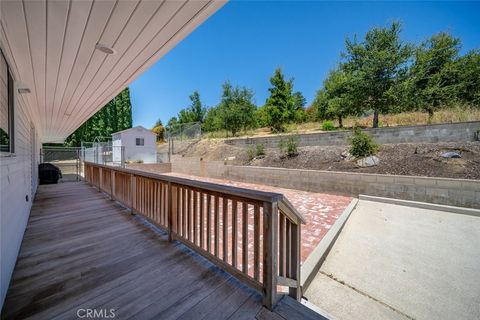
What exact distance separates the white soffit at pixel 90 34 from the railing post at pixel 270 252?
5.53 ft

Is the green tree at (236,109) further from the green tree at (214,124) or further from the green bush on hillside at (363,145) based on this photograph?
the green bush on hillside at (363,145)

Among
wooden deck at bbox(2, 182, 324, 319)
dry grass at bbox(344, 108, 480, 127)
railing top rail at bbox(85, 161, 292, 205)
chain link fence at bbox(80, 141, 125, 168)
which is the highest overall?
dry grass at bbox(344, 108, 480, 127)

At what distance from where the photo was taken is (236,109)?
14633 mm

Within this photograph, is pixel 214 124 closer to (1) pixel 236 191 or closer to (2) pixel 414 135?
(2) pixel 414 135

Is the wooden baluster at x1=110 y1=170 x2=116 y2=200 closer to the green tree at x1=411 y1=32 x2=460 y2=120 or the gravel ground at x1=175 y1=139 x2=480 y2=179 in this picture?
the gravel ground at x1=175 y1=139 x2=480 y2=179

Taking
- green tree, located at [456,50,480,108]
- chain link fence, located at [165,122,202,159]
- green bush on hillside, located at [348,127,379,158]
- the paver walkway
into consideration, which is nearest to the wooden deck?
the paver walkway

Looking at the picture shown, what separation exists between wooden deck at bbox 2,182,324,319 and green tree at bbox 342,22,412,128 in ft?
34.6

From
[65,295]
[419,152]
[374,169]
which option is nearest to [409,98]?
[419,152]

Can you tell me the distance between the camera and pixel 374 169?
5941mm

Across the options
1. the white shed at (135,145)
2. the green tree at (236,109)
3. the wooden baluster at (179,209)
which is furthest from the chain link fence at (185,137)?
the wooden baluster at (179,209)

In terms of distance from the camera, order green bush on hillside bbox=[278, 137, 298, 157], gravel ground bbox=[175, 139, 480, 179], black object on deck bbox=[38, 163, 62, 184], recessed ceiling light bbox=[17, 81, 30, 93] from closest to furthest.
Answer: recessed ceiling light bbox=[17, 81, 30, 93] < gravel ground bbox=[175, 139, 480, 179] < black object on deck bbox=[38, 163, 62, 184] < green bush on hillside bbox=[278, 137, 298, 157]

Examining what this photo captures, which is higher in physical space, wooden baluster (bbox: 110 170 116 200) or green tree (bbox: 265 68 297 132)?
green tree (bbox: 265 68 297 132)

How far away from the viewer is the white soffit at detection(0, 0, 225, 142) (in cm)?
153

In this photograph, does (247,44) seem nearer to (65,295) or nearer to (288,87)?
(288,87)
